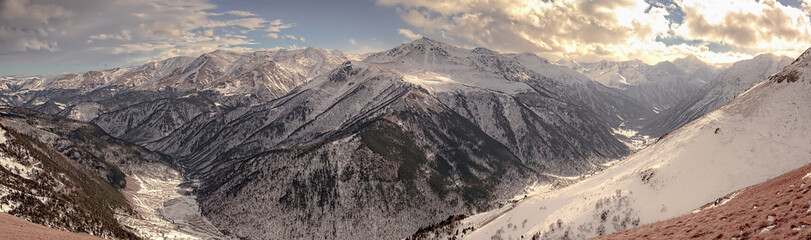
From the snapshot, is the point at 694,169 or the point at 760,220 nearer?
the point at 760,220

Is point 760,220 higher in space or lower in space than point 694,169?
lower

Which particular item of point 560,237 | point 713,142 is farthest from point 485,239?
point 713,142

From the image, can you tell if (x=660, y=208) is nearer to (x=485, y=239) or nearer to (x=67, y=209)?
(x=485, y=239)

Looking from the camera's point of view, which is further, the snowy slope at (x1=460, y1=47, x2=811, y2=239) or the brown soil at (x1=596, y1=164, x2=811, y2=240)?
the snowy slope at (x1=460, y1=47, x2=811, y2=239)
